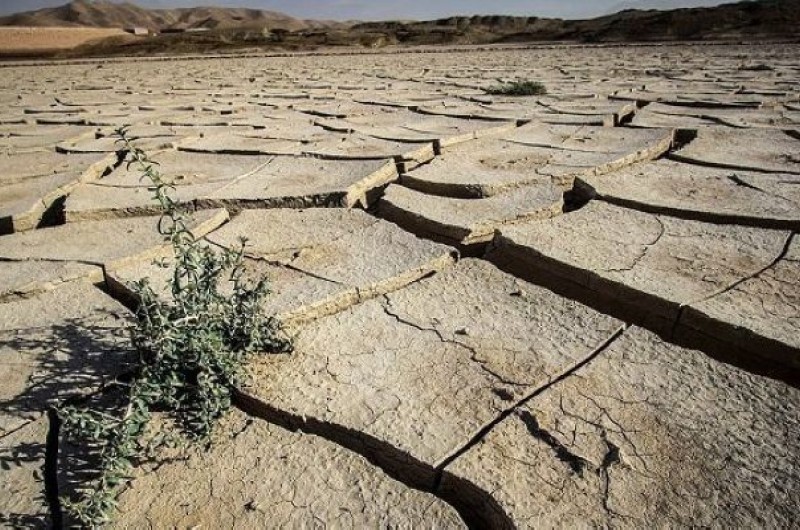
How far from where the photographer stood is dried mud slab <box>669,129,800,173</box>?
2295 mm

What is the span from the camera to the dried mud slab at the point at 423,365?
95cm

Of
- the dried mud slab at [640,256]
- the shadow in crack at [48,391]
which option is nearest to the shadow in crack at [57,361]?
the shadow in crack at [48,391]

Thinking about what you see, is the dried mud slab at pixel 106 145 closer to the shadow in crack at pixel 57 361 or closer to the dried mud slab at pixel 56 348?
the dried mud slab at pixel 56 348

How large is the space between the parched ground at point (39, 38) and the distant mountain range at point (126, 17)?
67.9ft

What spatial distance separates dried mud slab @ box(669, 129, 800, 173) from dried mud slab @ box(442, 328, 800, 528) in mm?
1582

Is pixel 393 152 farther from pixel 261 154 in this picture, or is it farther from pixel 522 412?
pixel 522 412

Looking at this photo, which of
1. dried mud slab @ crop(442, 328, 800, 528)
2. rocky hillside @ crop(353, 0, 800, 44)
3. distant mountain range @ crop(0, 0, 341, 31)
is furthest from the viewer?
distant mountain range @ crop(0, 0, 341, 31)

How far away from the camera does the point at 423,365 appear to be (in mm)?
1134

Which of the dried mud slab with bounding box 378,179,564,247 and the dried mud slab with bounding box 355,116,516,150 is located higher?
the dried mud slab with bounding box 378,179,564,247

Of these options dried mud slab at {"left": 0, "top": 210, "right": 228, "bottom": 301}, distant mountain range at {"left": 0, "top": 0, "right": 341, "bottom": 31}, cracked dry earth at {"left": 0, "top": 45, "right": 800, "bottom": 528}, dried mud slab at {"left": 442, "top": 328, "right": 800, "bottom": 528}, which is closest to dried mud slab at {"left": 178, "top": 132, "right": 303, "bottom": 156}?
cracked dry earth at {"left": 0, "top": 45, "right": 800, "bottom": 528}

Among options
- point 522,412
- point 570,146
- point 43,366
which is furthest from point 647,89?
point 43,366

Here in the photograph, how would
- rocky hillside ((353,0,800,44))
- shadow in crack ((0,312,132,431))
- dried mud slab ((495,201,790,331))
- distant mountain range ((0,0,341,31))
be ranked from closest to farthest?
shadow in crack ((0,312,132,431))
dried mud slab ((495,201,790,331))
rocky hillside ((353,0,800,44))
distant mountain range ((0,0,341,31))

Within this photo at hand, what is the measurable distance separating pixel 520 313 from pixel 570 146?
1749 millimetres

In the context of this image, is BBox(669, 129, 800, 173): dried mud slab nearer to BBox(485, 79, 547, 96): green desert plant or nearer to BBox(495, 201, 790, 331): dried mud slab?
BBox(495, 201, 790, 331): dried mud slab
